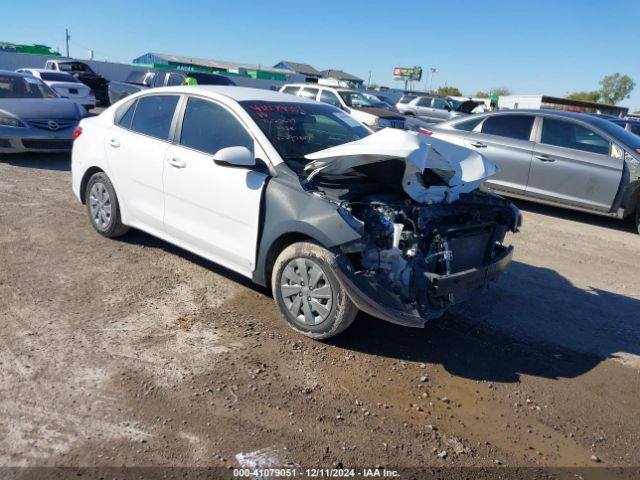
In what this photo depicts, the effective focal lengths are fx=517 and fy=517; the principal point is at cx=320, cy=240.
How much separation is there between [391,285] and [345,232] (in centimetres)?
51

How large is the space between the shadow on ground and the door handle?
5725 millimetres

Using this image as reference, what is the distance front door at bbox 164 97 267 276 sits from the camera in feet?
13.6

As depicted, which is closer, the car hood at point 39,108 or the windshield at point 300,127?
the windshield at point 300,127

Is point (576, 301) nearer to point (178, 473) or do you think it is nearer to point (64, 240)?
point (178, 473)

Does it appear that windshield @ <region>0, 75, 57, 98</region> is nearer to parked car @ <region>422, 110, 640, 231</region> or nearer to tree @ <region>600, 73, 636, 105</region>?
parked car @ <region>422, 110, 640, 231</region>

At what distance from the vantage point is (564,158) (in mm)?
8156

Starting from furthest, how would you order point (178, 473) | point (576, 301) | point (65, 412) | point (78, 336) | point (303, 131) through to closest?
point (576, 301) → point (303, 131) → point (78, 336) → point (65, 412) → point (178, 473)

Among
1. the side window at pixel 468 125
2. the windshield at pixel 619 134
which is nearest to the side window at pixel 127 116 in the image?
the side window at pixel 468 125

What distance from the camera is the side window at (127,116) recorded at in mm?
5346

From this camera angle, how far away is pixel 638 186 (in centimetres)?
766

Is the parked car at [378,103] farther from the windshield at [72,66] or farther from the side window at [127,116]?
the side window at [127,116]

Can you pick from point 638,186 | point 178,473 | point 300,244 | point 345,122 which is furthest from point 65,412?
point 638,186

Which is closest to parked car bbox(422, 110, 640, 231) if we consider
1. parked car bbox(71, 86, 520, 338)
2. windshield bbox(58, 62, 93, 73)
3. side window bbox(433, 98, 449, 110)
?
parked car bbox(71, 86, 520, 338)

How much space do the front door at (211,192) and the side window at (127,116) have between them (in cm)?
89
